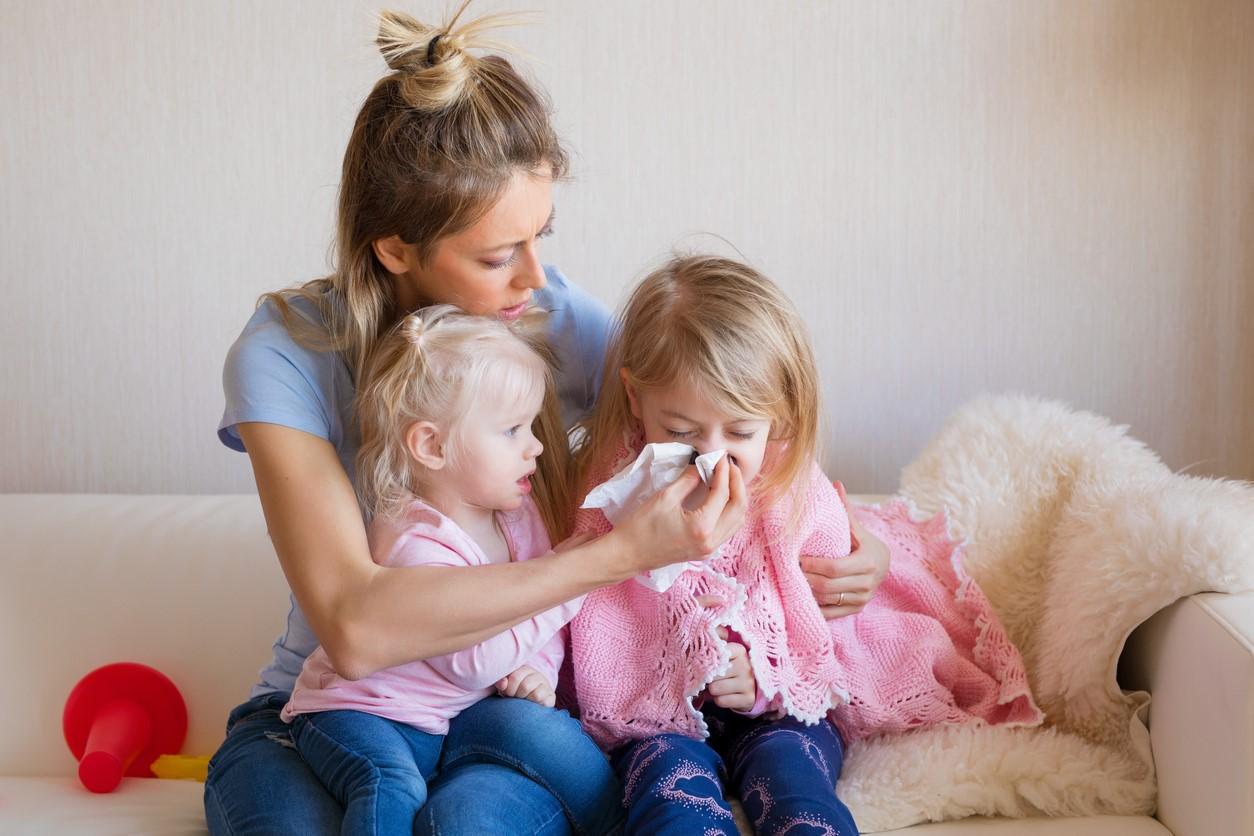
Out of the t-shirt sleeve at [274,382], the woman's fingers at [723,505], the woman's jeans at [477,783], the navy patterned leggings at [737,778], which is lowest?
the navy patterned leggings at [737,778]

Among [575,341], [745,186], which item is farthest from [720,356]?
[745,186]

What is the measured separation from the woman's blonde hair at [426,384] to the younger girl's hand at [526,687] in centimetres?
25

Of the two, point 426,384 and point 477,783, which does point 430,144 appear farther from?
point 477,783

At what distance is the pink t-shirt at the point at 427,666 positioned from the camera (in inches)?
54.2

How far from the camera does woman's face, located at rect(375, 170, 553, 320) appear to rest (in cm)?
138

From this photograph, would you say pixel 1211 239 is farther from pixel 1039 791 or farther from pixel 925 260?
pixel 1039 791

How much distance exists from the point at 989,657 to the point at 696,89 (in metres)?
1.13

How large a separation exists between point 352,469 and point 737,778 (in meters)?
0.63

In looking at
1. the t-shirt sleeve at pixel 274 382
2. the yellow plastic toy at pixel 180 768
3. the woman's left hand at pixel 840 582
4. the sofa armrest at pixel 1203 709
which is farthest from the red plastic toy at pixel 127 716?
the sofa armrest at pixel 1203 709

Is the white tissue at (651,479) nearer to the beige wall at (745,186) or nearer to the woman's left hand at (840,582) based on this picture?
the woman's left hand at (840,582)

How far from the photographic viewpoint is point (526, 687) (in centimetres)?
143

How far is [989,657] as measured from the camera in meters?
1.69

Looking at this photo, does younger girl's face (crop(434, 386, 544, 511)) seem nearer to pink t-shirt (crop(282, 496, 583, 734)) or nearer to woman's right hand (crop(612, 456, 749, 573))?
pink t-shirt (crop(282, 496, 583, 734))

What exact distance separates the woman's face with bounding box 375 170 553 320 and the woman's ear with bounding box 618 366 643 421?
15cm
